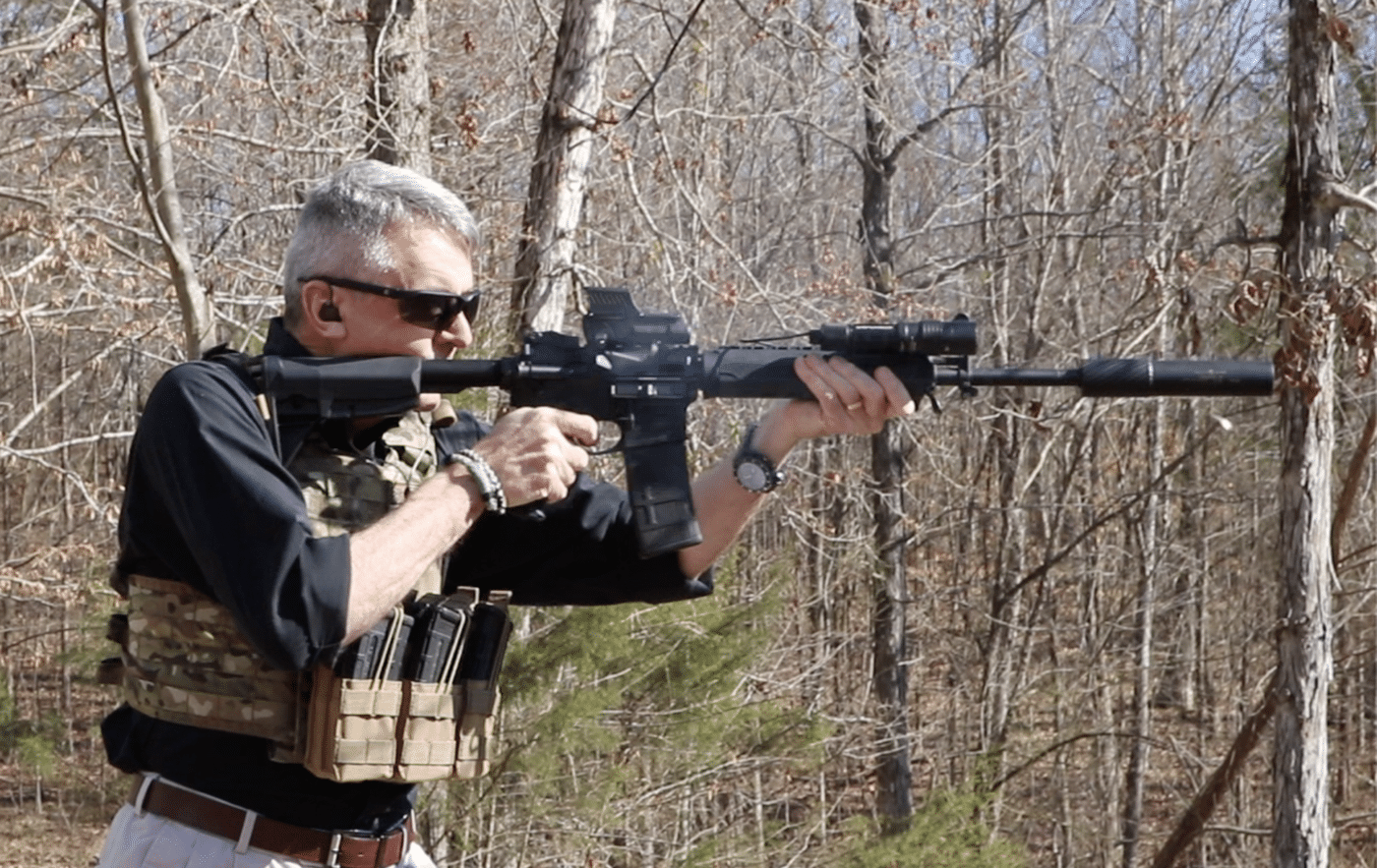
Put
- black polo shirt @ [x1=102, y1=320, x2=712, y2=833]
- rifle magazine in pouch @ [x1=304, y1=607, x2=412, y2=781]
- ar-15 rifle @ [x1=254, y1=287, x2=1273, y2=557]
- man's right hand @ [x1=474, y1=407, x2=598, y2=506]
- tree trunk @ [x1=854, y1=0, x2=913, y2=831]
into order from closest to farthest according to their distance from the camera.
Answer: black polo shirt @ [x1=102, y1=320, x2=712, y2=833], rifle magazine in pouch @ [x1=304, y1=607, x2=412, y2=781], man's right hand @ [x1=474, y1=407, x2=598, y2=506], ar-15 rifle @ [x1=254, y1=287, x2=1273, y2=557], tree trunk @ [x1=854, y1=0, x2=913, y2=831]

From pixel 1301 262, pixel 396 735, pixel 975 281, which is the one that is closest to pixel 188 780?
pixel 396 735

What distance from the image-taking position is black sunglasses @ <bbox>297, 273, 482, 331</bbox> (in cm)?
286

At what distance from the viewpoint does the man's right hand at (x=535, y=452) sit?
9.13ft

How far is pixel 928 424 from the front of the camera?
14.5 metres

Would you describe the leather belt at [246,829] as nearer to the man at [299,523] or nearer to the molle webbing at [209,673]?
the man at [299,523]

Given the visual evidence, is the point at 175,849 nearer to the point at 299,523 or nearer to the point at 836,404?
the point at 299,523

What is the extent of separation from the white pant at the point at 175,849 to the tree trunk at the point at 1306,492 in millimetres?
7093

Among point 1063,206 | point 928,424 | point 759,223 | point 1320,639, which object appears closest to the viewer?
point 1320,639

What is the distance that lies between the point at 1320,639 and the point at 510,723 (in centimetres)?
499

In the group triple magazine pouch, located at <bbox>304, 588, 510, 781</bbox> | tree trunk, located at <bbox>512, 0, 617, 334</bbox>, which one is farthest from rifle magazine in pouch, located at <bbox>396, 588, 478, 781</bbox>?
tree trunk, located at <bbox>512, 0, 617, 334</bbox>

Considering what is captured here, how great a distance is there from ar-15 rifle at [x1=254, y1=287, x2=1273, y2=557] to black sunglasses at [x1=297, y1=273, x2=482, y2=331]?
6.2 inches

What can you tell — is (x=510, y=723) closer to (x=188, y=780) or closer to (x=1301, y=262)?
(x=188, y=780)

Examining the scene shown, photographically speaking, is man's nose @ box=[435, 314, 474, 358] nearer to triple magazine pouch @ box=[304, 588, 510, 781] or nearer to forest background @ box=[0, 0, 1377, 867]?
triple magazine pouch @ box=[304, 588, 510, 781]

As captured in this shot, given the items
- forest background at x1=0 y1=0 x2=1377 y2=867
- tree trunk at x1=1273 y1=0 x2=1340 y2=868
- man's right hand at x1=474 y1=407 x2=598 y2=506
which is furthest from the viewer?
tree trunk at x1=1273 y1=0 x2=1340 y2=868
